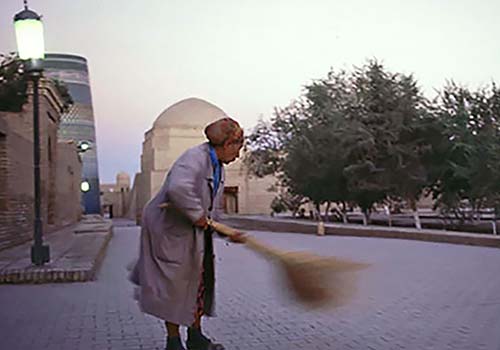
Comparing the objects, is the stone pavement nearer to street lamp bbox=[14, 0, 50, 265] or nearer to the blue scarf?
street lamp bbox=[14, 0, 50, 265]

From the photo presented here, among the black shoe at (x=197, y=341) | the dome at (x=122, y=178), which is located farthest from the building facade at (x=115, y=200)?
the black shoe at (x=197, y=341)

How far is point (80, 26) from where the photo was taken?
59.2 feet

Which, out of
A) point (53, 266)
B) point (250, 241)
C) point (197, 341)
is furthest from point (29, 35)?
point (250, 241)

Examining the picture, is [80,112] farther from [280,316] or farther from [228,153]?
[228,153]

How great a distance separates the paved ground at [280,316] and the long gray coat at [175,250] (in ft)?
2.46

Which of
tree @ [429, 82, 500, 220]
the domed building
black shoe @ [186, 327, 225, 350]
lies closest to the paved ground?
black shoe @ [186, 327, 225, 350]

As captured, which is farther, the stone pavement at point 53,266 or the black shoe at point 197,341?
the stone pavement at point 53,266

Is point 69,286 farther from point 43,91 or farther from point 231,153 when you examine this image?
point 43,91

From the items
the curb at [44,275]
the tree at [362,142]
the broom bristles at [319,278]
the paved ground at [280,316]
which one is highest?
the tree at [362,142]

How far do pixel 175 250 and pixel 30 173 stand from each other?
11.7m

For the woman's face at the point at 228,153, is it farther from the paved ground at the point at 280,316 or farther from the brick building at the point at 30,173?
the brick building at the point at 30,173

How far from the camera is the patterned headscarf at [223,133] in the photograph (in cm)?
471

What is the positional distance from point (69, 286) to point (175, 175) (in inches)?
200

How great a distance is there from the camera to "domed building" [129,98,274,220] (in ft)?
172
